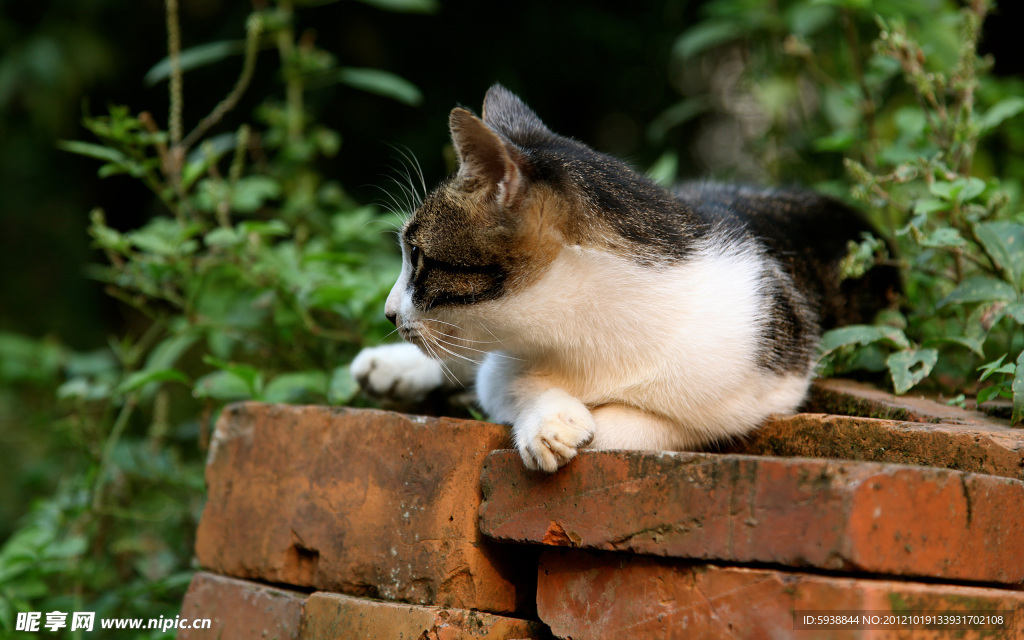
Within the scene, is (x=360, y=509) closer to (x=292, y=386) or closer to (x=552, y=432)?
(x=552, y=432)

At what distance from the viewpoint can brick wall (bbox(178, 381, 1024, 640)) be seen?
4.08ft

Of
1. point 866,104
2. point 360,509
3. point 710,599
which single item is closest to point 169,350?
point 360,509

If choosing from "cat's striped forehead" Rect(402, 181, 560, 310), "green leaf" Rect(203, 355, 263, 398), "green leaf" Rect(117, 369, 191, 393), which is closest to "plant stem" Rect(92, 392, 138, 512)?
"green leaf" Rect(117, 369, 191, 393)

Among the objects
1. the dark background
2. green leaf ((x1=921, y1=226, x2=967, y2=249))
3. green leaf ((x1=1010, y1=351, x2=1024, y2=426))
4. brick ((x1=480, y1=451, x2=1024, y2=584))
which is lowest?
brick ((x1=480, y1=451, x2=1024, y2=584))

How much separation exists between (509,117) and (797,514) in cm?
118

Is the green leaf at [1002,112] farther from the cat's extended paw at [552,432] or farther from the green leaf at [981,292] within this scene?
the cat's extended paw at [552,432]

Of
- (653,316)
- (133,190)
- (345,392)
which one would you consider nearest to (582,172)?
(653,316)

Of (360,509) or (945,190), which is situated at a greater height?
(945,190)

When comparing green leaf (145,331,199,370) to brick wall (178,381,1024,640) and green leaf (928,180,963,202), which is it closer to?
brick wall (178,381,1024,640)

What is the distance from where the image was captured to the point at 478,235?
1.68 m

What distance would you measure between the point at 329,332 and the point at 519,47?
2564 mm

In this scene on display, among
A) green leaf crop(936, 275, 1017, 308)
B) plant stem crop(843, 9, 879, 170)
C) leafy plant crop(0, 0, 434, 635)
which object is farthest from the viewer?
plant stem crop(843, 9, 879, 170)

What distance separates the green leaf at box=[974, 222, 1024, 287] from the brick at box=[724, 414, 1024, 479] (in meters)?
0.47

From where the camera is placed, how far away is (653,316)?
1.68 m
